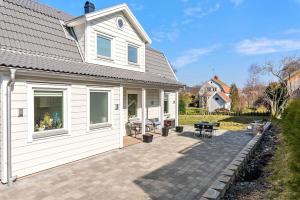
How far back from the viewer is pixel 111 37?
1071 cm

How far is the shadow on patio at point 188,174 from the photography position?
5355mm

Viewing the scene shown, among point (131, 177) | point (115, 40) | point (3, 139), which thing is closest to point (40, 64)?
point (3, 139)

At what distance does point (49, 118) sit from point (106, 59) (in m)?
4.23

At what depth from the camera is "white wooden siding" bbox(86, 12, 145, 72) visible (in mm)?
9586

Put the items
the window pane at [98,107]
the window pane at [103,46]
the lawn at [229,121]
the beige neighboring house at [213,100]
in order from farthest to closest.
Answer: the beige neighboring house at [213,100], the lawn at [229,121], the window pane at [103,46], the window pane at [98,107]

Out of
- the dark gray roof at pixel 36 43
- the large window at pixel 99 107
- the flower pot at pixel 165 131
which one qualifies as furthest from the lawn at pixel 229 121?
the dark gray roof at pixel 36 43

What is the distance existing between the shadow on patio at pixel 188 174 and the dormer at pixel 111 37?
5522 millimetres

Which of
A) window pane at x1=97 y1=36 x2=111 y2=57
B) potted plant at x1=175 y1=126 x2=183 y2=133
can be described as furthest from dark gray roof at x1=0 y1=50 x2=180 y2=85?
potted plant at x1=175 y1=126 x2=183 y2=133

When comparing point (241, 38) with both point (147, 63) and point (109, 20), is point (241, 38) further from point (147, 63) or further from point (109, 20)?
point (109, 20)

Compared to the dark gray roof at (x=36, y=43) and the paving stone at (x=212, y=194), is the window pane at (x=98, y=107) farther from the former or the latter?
the paving stone at (x=212, y=194)

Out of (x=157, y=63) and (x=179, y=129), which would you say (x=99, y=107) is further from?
(x=157, y=63)

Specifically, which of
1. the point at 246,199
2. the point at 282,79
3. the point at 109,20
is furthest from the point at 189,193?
the point at 282,79

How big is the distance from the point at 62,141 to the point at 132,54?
6.70m

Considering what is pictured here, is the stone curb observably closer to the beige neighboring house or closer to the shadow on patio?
the shadow on patio
